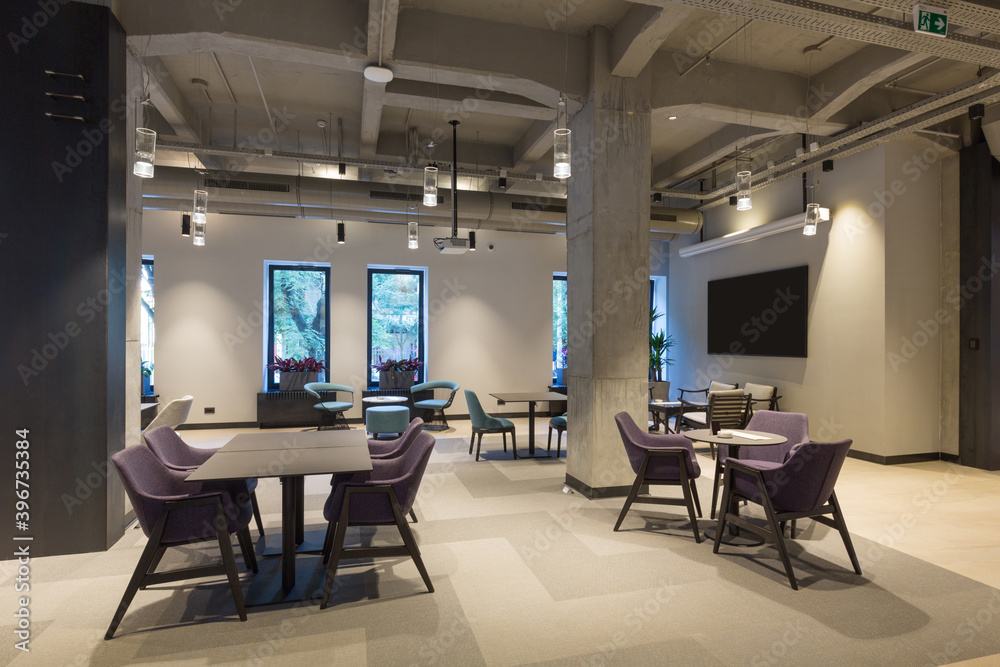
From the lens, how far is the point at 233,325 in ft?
31.0

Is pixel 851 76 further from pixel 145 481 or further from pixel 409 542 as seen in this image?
pixel 145 481

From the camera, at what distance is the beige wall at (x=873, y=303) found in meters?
6.78

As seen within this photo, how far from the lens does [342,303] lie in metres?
9.92

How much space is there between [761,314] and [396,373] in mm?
6292

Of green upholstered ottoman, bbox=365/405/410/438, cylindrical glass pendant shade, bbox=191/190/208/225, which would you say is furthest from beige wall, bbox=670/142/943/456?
cylindrical glass pendant shade, bbox=191/190/208/225

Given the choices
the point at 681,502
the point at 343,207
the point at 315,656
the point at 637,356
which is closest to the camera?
the point at 315,656

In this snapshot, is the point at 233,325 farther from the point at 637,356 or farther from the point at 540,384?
the point at 637,356

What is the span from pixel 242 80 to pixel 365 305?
15.0ft

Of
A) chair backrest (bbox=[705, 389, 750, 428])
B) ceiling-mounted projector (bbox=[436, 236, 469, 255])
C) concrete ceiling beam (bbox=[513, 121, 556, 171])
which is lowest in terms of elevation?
chair backrest (bbox=[705, 389, 750, 428])

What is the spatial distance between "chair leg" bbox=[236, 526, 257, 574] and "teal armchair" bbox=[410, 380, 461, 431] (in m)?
5.45

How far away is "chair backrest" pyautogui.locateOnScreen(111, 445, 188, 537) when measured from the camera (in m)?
2.87

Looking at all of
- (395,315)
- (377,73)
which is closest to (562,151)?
(377,73)

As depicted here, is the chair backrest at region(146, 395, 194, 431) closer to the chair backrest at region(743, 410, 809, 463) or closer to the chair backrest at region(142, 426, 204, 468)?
the chair backrest at region(142, 426, 204, 468)

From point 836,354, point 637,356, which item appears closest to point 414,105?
point 637,356
